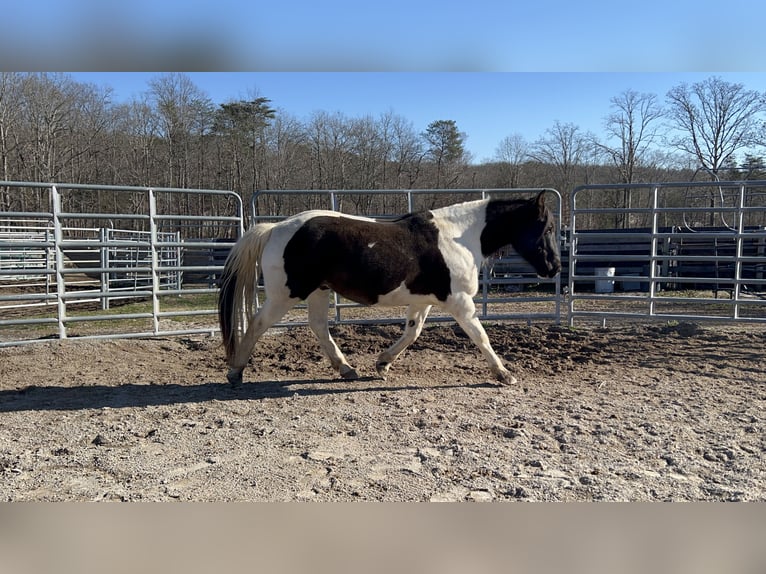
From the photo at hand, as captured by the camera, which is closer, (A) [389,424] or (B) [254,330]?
(A) [389,424]

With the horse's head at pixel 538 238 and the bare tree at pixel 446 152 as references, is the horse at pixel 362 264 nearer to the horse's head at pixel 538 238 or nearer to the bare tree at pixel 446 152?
the horse's head at pixel 538 238

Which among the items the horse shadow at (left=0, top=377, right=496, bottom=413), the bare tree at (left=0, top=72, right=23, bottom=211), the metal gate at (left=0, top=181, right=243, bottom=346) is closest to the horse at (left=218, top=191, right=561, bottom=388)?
the horse shadow at (left=0, top=377, right=496, bottom=413)

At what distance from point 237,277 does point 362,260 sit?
1121mm

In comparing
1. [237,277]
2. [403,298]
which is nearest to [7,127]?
[237,277]

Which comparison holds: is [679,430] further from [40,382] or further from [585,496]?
[40,382]

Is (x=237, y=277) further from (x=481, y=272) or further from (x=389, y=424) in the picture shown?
(x=481, y=272)

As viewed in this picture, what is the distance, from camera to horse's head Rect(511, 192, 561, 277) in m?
4.97

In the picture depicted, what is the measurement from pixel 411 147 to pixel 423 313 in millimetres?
19648

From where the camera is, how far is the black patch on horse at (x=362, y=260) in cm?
445

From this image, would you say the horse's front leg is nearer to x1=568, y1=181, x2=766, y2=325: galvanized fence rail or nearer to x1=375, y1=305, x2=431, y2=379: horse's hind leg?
x1=375, y1=305, x2=431, y2=379: horse's hind leg

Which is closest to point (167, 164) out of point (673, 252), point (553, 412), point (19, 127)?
point (19, 127)

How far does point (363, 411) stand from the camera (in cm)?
392

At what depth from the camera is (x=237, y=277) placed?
4.64m

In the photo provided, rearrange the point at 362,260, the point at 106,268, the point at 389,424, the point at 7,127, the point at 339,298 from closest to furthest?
1. the point at 389,424
2. the point at 362,260
3. the point at 106,268
4. the point at 339,298
5. the point at 7,127
